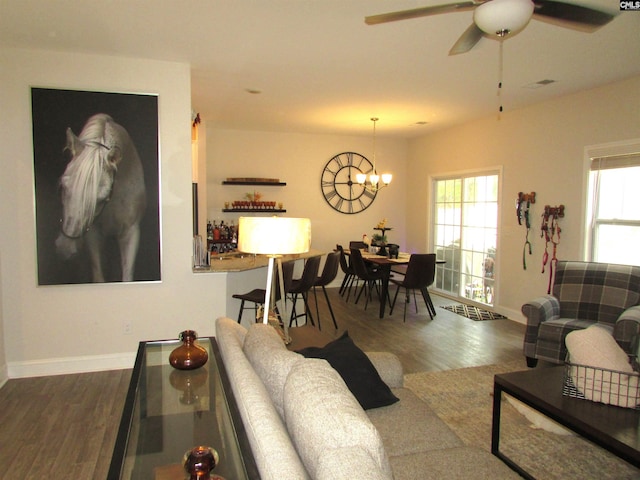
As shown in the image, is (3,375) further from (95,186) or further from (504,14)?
(504,14)

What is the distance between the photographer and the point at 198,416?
1724 millimetres

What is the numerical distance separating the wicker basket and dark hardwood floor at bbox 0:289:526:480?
1451mm

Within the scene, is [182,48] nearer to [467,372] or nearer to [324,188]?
[467,372]

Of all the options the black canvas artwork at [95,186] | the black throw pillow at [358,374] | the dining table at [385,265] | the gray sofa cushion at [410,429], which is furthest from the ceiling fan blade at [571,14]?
the dining table at [385,265]

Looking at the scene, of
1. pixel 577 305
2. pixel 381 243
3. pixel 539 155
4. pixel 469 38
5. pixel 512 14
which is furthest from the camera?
pixel 381 243

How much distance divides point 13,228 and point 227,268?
167 centimetres

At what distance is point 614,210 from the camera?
4.27 metres

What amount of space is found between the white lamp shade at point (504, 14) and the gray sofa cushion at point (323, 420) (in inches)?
62.3

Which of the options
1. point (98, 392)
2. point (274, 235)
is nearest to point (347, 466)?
point (274, 235)

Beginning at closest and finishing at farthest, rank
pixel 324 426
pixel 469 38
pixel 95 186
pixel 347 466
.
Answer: pixel 347 466 < pixel 324 426 < pixel 469 38 < pixel 95 186

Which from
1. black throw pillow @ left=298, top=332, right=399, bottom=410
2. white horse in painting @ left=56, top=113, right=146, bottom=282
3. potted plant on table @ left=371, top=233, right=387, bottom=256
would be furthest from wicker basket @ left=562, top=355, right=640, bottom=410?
potted plant on table @ left=371, top=233, right=387, bottom=256

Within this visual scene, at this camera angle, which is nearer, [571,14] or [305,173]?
[571,14]

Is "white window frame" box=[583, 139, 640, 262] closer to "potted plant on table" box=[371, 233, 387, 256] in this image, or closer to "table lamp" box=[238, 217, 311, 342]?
"potted plant on table" box=[371, 233, 387, 256]

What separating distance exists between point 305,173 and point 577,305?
4.74m
